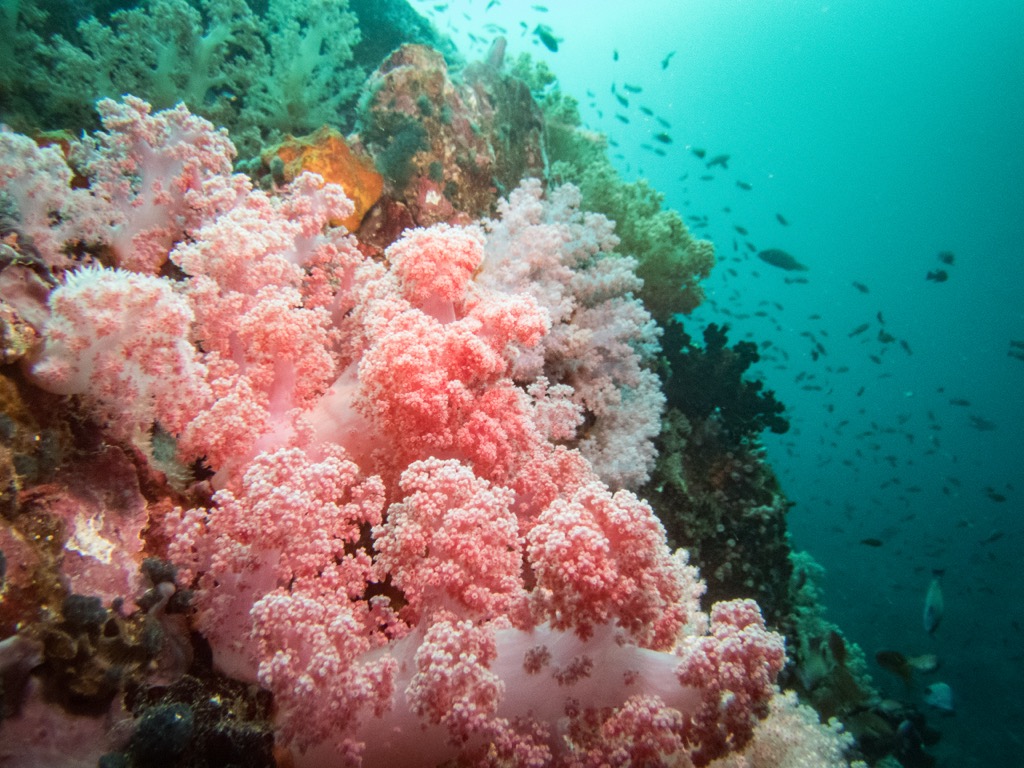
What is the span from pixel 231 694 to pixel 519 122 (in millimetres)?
6092

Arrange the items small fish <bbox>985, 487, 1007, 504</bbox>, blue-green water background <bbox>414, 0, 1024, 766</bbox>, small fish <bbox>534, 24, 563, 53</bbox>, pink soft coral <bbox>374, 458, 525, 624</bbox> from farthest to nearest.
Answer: blue-green water background <bbox>414, 0, 1024, 766</bbox> → small fish <bbox>985, 487, 1007, 504</bbox> → small fish <bbox>534, 24, 563, 53</bbox> → pink soft coral <bbox>374, 458, 525, 624</bbox>

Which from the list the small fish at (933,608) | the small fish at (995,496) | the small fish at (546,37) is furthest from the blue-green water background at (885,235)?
the small fish at (546,37)

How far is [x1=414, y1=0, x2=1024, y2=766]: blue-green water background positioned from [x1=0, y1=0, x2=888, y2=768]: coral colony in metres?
38.9

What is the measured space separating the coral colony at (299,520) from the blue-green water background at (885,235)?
38.9m

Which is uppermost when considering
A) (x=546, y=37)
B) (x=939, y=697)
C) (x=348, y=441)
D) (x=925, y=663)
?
(x=546, y=37)

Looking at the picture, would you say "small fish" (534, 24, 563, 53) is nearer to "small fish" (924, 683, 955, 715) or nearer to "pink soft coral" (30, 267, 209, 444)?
"pink soft coral" (30, 267, 209, 444)

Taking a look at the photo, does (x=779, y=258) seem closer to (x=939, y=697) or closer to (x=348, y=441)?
(x=939, y=697)

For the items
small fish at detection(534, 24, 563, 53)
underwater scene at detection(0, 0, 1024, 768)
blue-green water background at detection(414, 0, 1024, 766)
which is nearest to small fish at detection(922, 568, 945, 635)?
underwater scene at detection(0, 0, 1024, 768)

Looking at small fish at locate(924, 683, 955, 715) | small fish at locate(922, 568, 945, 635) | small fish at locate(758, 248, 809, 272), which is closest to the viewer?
small fish at locate(924, 683, 955, 715)

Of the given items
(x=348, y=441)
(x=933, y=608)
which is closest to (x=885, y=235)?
(x=933, y=608)

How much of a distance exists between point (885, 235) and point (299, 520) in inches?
3741

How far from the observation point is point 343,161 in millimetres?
4316

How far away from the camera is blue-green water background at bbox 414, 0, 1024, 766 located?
5178cm

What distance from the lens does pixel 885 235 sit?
7638 cm
